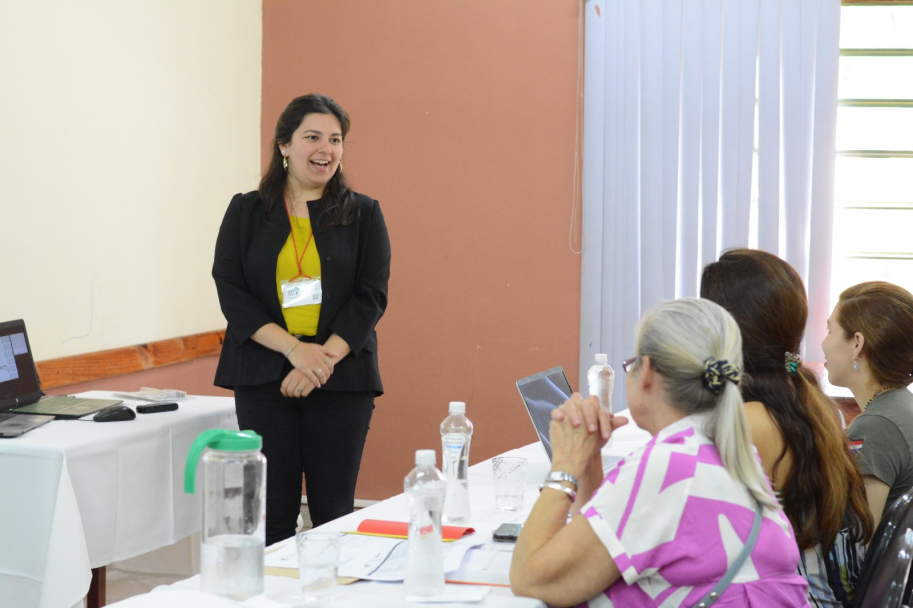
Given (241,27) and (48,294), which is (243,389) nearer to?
(48,294)

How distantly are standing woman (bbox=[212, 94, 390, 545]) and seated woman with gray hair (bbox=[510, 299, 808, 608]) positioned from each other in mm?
1186

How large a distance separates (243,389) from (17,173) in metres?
1.14

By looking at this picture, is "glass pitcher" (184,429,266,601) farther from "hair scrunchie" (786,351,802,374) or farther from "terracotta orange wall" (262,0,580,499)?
"terracotta orange wall" (262,0,580,499)

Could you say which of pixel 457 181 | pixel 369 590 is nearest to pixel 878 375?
pixel 369 590

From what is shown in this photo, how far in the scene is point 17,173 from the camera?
109 inches

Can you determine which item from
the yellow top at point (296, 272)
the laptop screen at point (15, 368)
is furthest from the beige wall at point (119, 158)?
the yellow top at point (296, 272)

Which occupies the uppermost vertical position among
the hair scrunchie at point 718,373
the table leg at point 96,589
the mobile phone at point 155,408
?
A: the hair scrunchie at point 718,373

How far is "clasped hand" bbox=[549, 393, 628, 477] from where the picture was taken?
1.35 meters

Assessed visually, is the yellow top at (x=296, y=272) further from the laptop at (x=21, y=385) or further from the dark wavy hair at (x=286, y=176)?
the laptop at (x=21, y=385)

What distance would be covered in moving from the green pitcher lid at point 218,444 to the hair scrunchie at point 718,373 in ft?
2.13

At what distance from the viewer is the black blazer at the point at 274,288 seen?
7.82 feet

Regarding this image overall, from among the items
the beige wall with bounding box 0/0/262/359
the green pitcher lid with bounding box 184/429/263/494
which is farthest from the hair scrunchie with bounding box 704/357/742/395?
the beige wall with bounding box 0/0/262/359

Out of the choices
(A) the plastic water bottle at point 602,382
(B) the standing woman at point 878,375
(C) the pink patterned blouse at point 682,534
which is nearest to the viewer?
(C) the pink patterned blouse at point 682,534

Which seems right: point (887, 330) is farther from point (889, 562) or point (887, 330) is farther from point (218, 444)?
point (218, 444)
